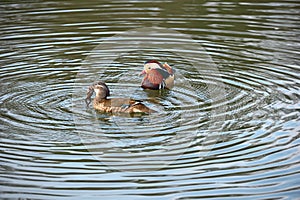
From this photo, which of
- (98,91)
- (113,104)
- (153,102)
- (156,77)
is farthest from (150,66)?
(113,104)

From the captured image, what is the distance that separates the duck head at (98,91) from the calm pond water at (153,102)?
0.17 m

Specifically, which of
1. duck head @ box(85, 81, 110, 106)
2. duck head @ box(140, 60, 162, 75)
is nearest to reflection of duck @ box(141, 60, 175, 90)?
duck head @ box(140, 60, 162, 75)

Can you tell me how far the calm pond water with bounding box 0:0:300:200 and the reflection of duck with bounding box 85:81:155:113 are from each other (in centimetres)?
13

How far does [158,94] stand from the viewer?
10.4 metres

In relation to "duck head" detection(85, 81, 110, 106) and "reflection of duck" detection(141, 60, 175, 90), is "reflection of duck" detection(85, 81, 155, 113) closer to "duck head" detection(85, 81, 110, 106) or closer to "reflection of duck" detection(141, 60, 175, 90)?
"duck head" detection(85, 81, 110, 106)

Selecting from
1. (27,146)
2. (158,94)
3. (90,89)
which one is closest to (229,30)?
(158,94)

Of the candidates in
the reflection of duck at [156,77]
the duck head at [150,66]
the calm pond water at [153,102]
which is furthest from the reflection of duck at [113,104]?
the duck head at [150,66]

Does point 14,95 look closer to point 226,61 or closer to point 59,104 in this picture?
point 59,104

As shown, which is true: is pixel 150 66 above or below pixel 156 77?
above

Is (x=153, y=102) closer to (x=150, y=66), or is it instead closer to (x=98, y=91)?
(x=98, y=91)

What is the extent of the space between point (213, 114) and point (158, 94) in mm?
1524

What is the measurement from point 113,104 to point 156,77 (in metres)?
1.44

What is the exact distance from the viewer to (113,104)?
9.29 meters

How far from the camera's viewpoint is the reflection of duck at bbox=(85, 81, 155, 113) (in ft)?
30.1
